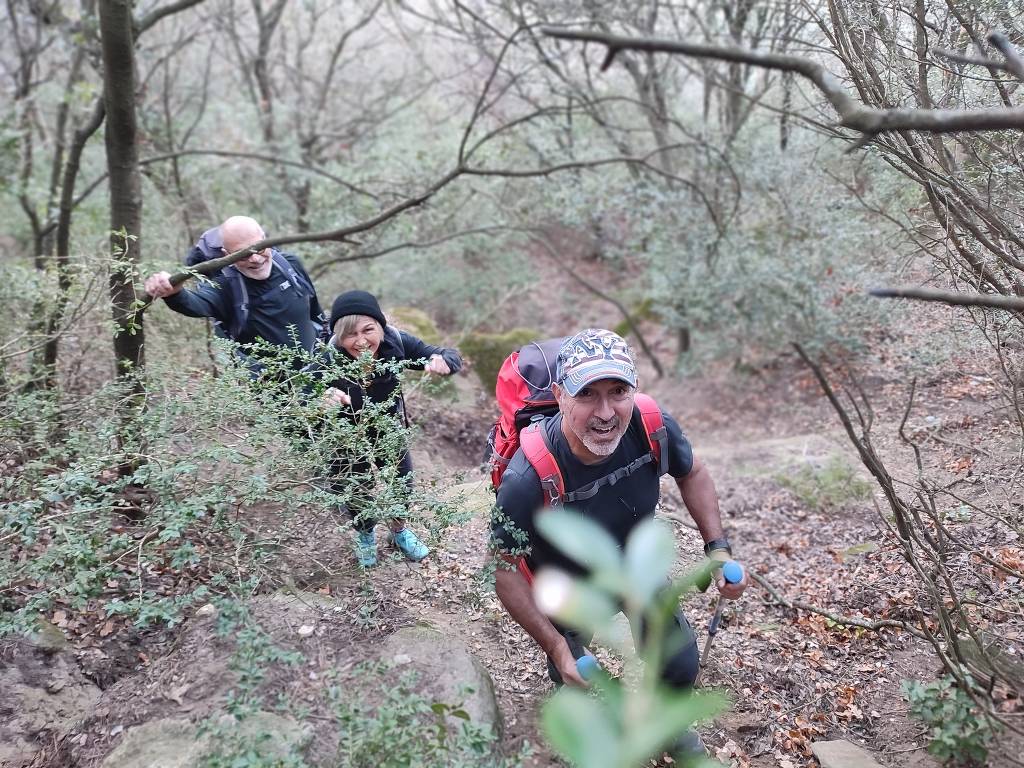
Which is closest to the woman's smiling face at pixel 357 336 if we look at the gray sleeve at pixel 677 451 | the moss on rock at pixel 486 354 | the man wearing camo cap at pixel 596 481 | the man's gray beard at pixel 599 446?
→ the man wearing camo cap at pixel 596 481

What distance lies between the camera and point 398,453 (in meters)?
3.44

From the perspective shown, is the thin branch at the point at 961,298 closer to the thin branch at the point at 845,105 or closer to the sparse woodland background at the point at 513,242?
the sparse woodland background at the point at 513,242

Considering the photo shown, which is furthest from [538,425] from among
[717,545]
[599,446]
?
[717,545]

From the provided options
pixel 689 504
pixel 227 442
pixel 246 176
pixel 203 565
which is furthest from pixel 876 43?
pixel 246 176

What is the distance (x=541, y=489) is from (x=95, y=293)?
10.4 ft

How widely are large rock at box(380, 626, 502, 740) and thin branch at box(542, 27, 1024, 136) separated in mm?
2481

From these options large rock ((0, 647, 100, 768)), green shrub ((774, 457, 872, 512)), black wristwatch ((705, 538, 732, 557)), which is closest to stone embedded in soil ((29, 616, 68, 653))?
large rock ((0, 647, 100, 768))

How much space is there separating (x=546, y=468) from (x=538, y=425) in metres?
0.25

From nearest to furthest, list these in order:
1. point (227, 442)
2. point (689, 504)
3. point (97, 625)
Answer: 1. point (689, 504)
2. point (227, 442)
3. point (97, 625)

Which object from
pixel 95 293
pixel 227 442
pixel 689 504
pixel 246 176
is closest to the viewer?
pixel 689 504

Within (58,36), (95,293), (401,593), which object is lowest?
(401,593)

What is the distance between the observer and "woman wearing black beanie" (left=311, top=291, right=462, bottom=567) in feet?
12.5

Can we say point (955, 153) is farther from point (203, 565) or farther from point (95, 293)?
point (95, 293)

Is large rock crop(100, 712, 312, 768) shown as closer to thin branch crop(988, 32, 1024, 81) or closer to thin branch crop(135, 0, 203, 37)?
thin branch crop(988, 32, 1024, 81)
